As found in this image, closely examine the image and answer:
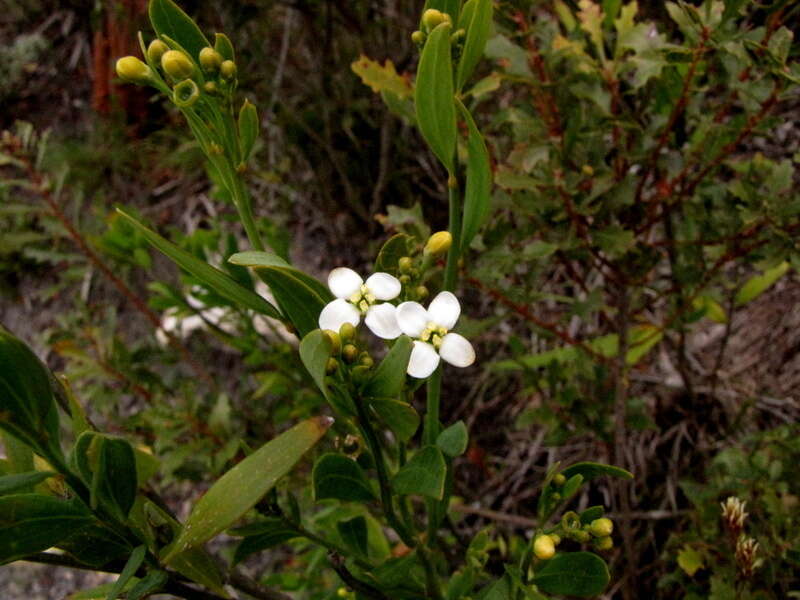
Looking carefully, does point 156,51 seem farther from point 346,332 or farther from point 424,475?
point 424,475

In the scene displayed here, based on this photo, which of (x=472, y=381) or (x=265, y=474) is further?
(x=472, y=381)

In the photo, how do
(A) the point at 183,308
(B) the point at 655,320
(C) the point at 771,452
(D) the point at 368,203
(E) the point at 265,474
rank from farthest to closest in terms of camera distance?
(D) the point at 368,203, (B) the point at 655,320, (A) the point at 183,308, (C) the point at 771,452, (E) the point at 265,474

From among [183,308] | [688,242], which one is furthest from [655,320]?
[183,308]

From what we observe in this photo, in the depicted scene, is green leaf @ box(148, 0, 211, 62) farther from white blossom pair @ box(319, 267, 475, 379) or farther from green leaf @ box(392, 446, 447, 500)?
green leaf @ box(392, 446, 447, 500)

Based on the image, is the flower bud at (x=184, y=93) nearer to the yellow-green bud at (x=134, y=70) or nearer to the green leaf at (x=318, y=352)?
the yellow-green bud at (x=134, y=70)

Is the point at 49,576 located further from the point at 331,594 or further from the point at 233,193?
the point at 233,193

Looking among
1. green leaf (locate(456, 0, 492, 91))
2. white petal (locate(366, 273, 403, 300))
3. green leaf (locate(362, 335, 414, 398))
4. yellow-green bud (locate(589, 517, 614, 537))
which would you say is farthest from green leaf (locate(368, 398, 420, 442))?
green leaf (locate(456, 0, 492, 91))

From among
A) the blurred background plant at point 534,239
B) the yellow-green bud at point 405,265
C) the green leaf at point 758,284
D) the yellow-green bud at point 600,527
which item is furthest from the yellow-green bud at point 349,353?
the green leaf at point 758,284
